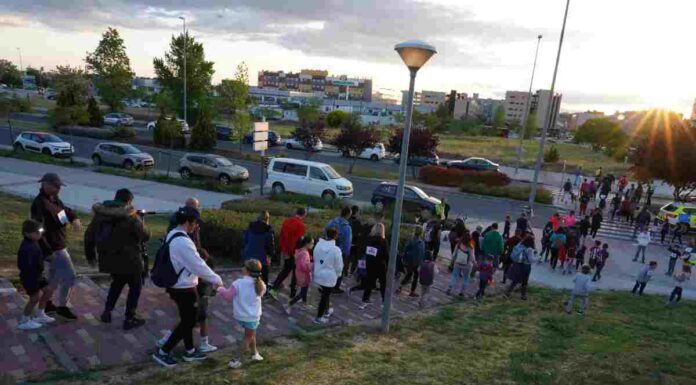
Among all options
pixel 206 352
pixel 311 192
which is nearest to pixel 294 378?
pixel 206 352

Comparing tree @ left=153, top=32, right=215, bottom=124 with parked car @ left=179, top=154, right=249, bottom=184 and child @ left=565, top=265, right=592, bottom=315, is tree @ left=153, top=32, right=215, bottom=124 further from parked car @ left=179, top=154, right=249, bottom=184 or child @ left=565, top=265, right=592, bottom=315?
child @ left=565, top=265, right=592, bottom=315

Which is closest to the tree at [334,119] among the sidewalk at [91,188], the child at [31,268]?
the sidewalk at [91,188]

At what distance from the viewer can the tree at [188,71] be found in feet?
156

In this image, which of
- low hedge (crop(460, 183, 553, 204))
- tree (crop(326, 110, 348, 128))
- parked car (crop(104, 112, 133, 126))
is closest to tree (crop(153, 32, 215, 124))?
parked car (crop(104, 112, 133, 126))

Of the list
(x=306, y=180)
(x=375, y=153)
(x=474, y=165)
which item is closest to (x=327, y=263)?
(x=306, y=180)

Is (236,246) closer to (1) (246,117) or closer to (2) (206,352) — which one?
(2) (206,352)

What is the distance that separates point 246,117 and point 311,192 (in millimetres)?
13416

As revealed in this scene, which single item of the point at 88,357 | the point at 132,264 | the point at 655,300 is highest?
the point at 132,264

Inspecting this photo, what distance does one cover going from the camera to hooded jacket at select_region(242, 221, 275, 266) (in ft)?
22.4

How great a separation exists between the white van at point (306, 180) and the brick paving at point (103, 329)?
11665 mm

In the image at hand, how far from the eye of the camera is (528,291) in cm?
1120

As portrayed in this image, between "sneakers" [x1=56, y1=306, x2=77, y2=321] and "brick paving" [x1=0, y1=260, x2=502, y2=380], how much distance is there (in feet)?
0.23

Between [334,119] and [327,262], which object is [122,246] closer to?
[327,262]

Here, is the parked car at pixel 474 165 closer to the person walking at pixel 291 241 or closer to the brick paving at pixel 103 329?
the brick paving at pixel 103 329
